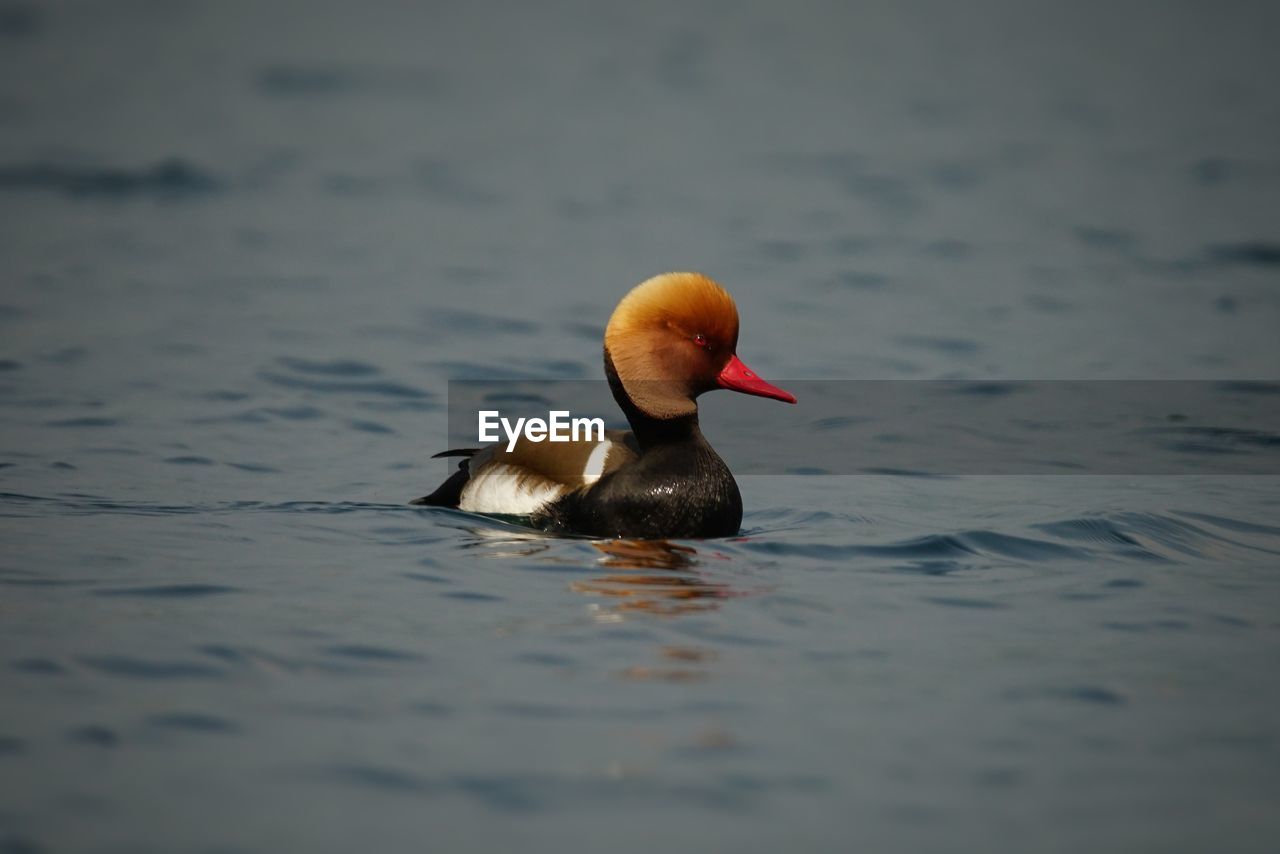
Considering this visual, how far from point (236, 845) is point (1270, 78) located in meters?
23.2

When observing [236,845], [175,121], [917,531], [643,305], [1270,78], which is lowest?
[236,845]

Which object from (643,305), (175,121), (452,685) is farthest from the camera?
(175,121)

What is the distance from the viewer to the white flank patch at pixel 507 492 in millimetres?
7816

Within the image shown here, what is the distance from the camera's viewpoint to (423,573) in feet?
23.0

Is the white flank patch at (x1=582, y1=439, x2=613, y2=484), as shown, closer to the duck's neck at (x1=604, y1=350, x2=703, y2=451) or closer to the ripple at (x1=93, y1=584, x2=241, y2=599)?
the duck's neck at (x1=604, y1=350, x2=703, y2=451)

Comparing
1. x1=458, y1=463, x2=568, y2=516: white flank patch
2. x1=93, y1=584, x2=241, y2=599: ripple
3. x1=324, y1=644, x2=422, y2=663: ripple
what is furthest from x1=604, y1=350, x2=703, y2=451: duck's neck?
x1=324, y1=644, x2=422, y2=663: ripple

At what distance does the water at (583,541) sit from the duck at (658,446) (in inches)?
8.0

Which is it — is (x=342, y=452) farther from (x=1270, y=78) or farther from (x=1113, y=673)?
(x=1270, y=78)

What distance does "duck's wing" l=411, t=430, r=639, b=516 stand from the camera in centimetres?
781

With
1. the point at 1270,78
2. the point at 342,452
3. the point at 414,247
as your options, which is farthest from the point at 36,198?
the point at 1270,78

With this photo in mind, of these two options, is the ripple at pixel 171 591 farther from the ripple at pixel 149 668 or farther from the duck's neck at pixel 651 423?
the duck's neck at pixel 651 423

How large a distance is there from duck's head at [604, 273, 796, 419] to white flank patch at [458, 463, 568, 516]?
623 millimetres

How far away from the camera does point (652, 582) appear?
267 inches

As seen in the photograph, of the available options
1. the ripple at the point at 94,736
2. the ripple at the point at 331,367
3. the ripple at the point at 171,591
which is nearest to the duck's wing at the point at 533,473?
the ripple at the point at 171,591
